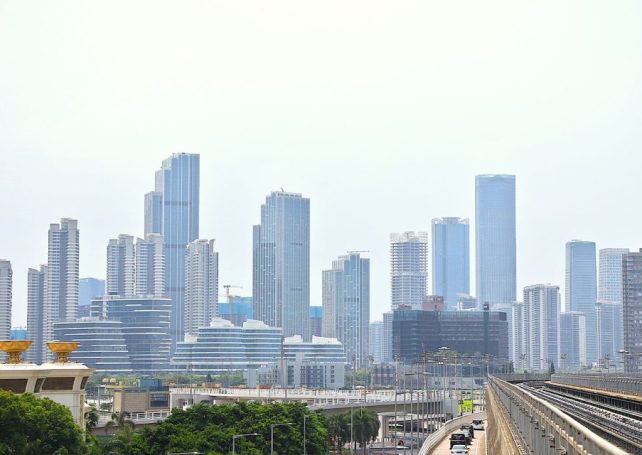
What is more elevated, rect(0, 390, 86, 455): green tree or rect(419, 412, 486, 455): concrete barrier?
rect(0, 390, 86, 455): green tree

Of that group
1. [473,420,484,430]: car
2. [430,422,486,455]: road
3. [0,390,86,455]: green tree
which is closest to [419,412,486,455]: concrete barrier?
[430,422,486,455]: road

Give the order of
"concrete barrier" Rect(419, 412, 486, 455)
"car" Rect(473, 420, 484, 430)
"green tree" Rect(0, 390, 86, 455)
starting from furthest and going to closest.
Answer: "car" Rect(473, 420, 484, 430) < "concrete barrier" Rect(419, 412, 486, 455) < "green tree" Rect(0, 390, 86, 455)

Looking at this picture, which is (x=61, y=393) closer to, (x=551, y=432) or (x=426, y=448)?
(x=426, y=448)

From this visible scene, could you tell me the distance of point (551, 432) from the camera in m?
20.4

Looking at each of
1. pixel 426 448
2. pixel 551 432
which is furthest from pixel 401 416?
pixel 551 432

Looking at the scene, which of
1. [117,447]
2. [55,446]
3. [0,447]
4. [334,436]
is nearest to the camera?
[0,447]

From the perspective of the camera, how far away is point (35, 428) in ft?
178

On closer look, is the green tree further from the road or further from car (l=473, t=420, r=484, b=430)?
car (l=473, t=420, r=484, b=430)

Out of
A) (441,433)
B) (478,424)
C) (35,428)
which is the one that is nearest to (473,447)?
(441,433)

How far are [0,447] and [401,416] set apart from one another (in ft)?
411

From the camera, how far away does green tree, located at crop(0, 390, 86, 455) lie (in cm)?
5250

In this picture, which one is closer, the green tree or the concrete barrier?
the green tree

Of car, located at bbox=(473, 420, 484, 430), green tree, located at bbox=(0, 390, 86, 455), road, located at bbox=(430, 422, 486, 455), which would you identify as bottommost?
car, located at bbox=(473, 420, 484, 430)

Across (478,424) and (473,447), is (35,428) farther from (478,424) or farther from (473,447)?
(478,424)
